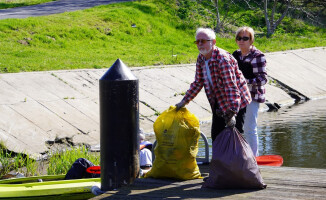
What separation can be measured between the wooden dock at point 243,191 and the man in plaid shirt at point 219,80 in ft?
2.43

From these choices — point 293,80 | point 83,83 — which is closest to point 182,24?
point 293,80

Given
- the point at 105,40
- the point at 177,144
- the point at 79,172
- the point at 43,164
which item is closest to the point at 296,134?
the point at 43,164

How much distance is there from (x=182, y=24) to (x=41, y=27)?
7.57m

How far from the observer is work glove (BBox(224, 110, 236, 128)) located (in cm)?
684

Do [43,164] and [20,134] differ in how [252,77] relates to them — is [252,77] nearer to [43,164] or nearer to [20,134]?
[43,164]

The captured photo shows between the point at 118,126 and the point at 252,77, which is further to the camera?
the point at 252,77

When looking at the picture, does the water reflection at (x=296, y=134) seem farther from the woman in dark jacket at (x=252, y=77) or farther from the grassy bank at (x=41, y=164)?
the grassy bank at (x=41, y=164)

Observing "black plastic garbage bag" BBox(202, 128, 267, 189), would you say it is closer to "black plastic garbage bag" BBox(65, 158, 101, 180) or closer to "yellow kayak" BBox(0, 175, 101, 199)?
"yellow kayak" BBox(0, 175, 101, 199)

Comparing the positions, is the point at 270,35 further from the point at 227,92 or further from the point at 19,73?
the point at 227,92

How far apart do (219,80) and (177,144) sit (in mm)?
886

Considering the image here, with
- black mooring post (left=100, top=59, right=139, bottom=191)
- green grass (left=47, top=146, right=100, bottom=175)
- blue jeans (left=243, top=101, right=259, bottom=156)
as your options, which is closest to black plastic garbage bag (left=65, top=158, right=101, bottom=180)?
green grass (left=47, top=146, right=100, bottom=175)

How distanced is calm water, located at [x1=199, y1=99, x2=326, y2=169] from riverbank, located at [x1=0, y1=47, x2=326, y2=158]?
120 centimetres

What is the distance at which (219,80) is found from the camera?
6.98 metres

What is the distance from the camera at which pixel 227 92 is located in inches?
272
